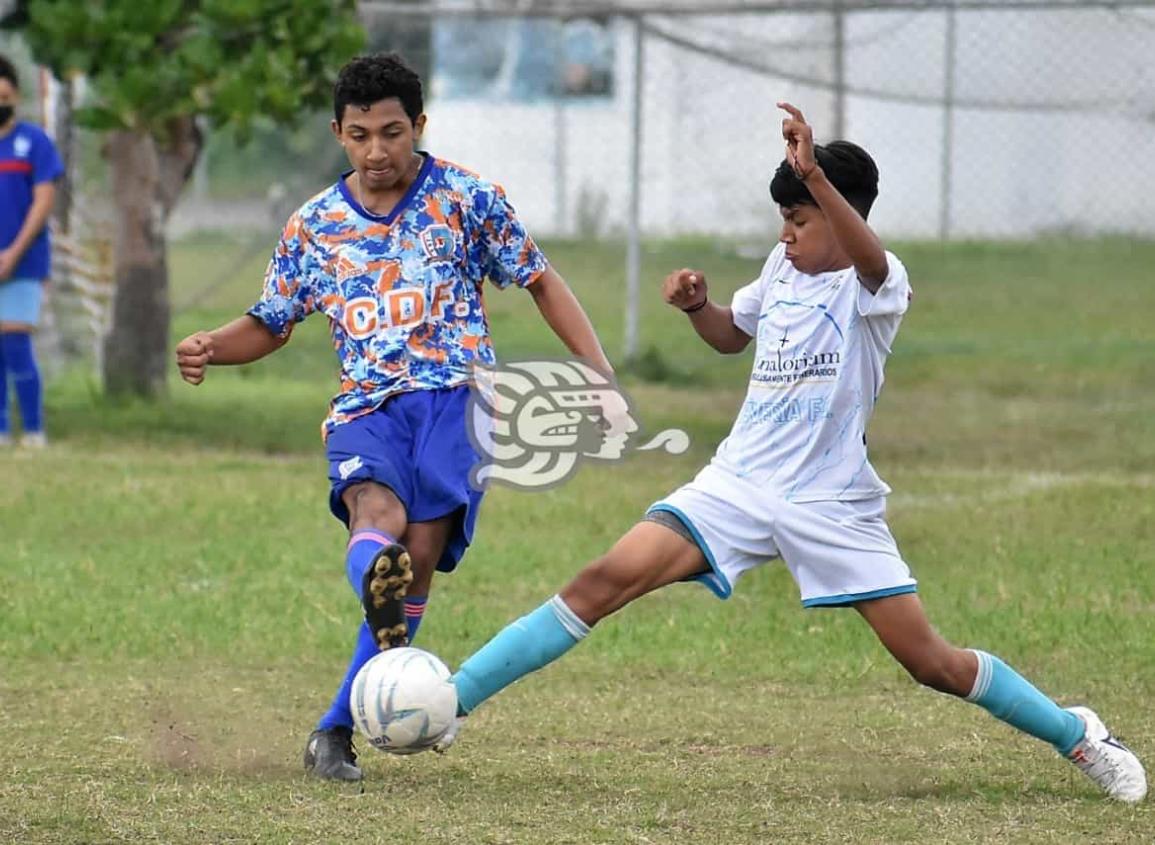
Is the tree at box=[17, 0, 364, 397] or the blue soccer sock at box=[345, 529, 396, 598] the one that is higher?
the tree at box=[17, 0, 364, 397]

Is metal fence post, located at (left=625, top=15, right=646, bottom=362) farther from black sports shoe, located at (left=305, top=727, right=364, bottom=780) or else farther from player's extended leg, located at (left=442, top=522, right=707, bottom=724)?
player's extended leg, located at (left=442, top=522, right=707, bottom=724)

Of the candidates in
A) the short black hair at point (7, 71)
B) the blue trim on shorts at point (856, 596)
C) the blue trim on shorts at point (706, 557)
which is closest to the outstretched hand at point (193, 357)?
the blue trim on shorts at point (706, 557)

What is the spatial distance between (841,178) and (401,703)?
160cm

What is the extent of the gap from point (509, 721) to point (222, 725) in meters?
0.81

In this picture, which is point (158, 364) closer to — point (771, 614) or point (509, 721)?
point (771, 614)

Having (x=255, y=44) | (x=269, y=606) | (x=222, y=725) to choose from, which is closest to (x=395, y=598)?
(x=222, y=725)

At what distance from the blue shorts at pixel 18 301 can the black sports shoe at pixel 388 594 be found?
7.06 metres

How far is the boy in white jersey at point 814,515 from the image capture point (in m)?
→ 4.95

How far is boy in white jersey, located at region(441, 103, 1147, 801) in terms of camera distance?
495 centimetres

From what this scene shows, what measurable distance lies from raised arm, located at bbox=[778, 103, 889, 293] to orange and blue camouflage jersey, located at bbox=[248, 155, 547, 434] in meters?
0.85

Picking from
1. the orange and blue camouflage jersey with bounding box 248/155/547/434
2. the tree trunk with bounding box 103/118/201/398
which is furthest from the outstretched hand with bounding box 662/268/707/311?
the tree trunk with bounding box 103/118/201/398

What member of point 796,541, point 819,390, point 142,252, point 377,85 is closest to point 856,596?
point 796,541

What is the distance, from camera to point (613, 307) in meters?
18.5

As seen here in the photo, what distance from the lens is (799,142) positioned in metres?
4.64
